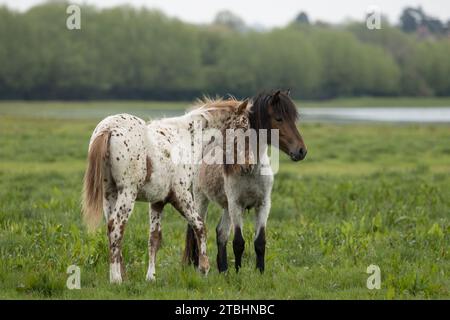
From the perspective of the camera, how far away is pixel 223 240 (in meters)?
8.08

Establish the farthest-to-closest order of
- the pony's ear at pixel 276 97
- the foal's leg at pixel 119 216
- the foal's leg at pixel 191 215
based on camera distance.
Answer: the pony's ear at pixel 276 97 < the foal's leg at pixel 191 215 < the foal's leg at pixel 119 216

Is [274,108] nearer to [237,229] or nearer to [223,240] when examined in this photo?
[237,229]

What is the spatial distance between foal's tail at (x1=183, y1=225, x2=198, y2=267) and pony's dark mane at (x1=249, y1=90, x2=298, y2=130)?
1.55 meters

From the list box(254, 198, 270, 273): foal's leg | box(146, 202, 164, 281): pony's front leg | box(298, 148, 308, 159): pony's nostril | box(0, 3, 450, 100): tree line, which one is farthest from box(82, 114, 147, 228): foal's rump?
box(0, 3, 450, 100): tree line

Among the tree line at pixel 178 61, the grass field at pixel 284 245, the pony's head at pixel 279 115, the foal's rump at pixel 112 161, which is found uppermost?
the tree line at pixel 178 61

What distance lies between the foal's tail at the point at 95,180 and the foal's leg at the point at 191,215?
0.80 metres

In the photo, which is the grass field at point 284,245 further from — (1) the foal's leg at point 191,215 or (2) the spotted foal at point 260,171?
(2) the spotted foal at point 260,171

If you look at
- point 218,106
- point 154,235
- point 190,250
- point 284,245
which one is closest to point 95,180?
point 154,235

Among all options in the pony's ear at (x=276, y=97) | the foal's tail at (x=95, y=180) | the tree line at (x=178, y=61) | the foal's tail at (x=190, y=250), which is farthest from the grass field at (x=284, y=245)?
the tree line at (x=178, y=61)

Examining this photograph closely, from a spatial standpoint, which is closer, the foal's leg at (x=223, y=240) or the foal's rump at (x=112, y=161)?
the foal's rump at (x=112, y=161)

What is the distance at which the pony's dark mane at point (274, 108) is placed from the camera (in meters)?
7.48

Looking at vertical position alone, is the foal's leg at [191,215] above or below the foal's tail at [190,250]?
above

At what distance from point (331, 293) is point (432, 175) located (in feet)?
38.9
